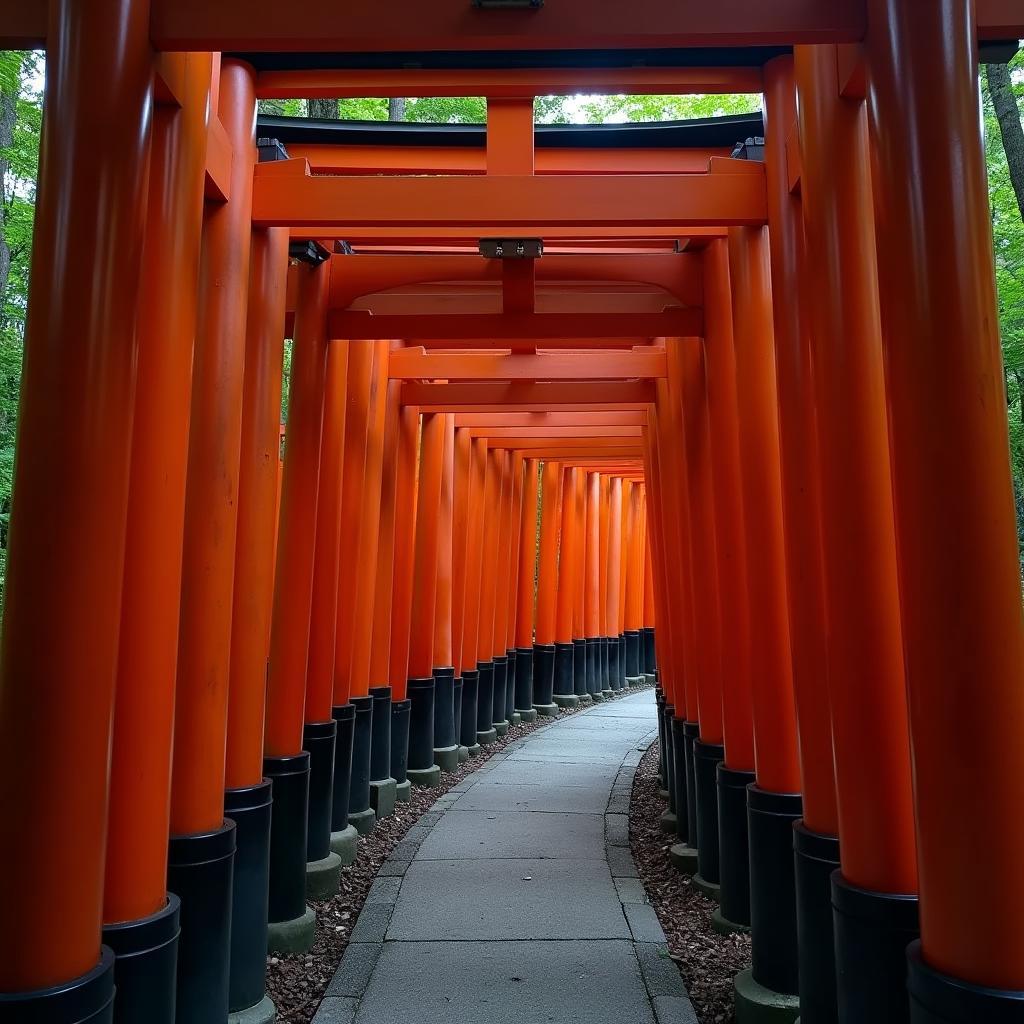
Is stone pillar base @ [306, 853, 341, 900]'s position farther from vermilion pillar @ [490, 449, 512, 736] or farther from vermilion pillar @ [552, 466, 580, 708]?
vermilion pillar @ [552, 466, 580, 708]

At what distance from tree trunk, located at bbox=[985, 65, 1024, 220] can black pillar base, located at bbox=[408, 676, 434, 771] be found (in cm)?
776

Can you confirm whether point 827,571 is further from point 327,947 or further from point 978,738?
point 327,947

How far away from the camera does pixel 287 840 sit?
5.52m

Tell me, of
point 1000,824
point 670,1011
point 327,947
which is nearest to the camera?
point 1000,824

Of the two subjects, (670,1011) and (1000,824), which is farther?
(670,1011)

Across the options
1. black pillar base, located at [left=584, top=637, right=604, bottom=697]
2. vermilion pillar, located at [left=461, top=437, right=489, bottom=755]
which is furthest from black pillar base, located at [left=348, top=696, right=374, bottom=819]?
black pillar base, located at [left=584, top=637, right=604, bottom=697]

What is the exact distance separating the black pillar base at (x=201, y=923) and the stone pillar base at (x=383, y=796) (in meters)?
5.01

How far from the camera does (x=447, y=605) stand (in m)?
11.5

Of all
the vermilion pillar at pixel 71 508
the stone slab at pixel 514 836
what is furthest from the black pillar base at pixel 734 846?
the vermilion pillar at pixel 71 508

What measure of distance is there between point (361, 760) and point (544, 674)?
855 cm

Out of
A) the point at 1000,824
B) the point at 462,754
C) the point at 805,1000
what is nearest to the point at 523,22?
the point at 1000,824

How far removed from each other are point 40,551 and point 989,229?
2.79m

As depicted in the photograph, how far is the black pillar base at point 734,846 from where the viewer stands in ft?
18.0

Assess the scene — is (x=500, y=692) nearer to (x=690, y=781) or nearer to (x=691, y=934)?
(x=690, y=781)
